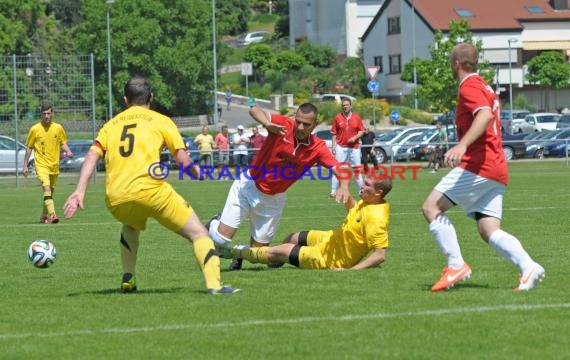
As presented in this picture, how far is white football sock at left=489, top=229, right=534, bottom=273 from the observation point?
383 inches

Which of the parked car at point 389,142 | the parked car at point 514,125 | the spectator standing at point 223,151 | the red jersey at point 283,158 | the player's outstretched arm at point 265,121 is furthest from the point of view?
the parked car at point 514,125

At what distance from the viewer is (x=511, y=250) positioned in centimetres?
973

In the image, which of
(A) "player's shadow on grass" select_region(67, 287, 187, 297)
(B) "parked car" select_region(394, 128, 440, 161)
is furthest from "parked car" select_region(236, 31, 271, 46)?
(A) "player's shadow on grass" select_region(67, 287, 187, 297)

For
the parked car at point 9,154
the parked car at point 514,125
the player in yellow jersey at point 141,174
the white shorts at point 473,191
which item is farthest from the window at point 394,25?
the player in yellow jersey at point 141,174

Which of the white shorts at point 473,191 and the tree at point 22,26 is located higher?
the tree at point 22,26

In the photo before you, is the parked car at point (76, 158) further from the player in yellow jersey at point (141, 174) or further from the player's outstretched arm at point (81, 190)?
the player's outstretched arm at point (81, 190)

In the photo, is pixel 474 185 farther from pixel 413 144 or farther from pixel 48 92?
pixel 413 144

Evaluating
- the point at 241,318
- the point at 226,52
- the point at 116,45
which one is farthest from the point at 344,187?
the point at 226,52

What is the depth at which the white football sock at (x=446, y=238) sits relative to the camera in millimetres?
9898

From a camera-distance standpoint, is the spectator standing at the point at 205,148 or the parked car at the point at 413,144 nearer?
the spectator standing at the point at 205,148

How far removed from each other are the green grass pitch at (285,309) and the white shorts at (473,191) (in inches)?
27.2

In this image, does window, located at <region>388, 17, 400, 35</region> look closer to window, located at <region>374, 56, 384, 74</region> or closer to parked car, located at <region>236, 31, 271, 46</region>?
window, located at <region>374, 56, 384, 74</region>

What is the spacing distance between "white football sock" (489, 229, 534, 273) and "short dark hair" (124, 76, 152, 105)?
3069 millimetres

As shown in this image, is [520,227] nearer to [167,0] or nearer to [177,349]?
[177,349]
